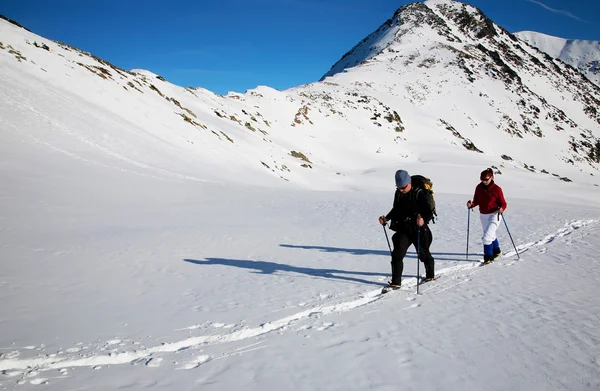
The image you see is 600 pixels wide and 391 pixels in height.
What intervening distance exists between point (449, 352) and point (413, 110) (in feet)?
234

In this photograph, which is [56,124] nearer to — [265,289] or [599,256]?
[265,289]

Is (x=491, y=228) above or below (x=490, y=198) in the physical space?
below

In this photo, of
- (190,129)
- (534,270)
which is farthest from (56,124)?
(534,270)

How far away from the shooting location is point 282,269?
23.5ft

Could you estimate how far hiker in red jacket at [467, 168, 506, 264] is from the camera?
7.23 m

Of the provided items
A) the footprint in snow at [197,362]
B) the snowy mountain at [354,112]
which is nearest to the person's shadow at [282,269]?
the footprint in snow at [197,362]

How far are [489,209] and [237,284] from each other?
5530mm

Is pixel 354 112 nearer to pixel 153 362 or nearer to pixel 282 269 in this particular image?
pixel 282 269

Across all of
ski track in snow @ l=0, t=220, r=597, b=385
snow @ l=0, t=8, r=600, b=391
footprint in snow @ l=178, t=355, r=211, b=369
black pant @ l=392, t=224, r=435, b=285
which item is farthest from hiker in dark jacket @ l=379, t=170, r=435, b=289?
footprint in snow @ l=178, t=355, r=211, b=369

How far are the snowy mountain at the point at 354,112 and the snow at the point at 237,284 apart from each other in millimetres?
588

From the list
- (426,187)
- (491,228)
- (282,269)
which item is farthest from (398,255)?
(491,228)

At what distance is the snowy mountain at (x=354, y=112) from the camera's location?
19.3 meters

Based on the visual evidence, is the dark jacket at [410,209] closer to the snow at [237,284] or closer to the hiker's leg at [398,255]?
the hiker's leg at [398,255]

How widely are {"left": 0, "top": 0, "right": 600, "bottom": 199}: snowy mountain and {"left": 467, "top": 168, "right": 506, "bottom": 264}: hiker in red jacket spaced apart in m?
13.9
